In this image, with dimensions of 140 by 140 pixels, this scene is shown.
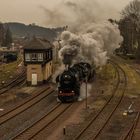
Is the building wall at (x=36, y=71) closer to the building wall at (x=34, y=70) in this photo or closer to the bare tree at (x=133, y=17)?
the building wall at (x=34, y=70)

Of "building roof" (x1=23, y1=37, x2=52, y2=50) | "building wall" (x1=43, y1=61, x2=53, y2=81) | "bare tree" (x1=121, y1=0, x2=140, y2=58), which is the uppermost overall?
"bare tree" (x1=121, y1=0, x2=140, y2=58)

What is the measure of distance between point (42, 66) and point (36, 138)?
2533 centimetres

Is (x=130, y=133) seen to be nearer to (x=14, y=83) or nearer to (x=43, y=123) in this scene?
(x=43, y=123)

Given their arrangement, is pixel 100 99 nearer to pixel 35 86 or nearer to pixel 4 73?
pixel 35 86

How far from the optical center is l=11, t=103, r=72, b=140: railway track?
2756 centimetres

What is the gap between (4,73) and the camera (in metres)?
65.6

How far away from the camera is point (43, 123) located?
31328 mm

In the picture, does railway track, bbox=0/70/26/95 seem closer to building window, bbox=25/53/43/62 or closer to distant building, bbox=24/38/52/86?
distant building, bbox=24/38/52/86

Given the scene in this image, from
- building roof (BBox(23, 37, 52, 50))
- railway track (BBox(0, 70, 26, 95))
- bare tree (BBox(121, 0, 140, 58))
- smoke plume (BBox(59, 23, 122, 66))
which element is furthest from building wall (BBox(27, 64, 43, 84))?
bare tree (BBox(121, 0, 140, 58))

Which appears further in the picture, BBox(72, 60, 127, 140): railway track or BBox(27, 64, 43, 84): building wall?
BBox(27, 64, 43, 84): building wall

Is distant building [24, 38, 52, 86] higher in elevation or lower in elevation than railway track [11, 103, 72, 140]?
higher

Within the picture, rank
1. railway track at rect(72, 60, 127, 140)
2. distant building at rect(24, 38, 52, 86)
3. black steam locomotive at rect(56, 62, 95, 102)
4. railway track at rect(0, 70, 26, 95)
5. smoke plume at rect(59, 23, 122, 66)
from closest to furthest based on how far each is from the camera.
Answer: railway track at rect(72, 60, 127, 140)
black steam locomotive at rect(56, 62, 95, 102)
smoke plume at rect(59, 23, 122, 66)
railway track at rect(0, 70, 26, 95)
distant building at rect(24, 38, 52, 86)

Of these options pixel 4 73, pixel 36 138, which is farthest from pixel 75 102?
pixel 4 73

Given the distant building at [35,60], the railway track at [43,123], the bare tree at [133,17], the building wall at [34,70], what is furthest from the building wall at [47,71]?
the bare tree at [133,17]
